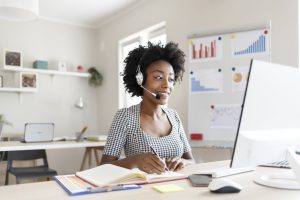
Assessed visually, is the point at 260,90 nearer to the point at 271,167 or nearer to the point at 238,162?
the point at 238,162

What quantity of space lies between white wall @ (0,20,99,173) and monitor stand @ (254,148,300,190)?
3891mm

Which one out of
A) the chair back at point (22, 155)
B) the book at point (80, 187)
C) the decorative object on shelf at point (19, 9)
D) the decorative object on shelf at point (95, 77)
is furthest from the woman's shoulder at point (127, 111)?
the decorative object on shelf at point (95, 77)

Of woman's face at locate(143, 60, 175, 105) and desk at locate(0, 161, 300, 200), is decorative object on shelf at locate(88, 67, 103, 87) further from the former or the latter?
desk at locate(0, 161, 300, 200)

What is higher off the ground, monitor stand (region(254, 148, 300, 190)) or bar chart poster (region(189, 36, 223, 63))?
bar chart poster (region(189, 36, 223, 63))

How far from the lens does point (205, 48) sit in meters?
2.71

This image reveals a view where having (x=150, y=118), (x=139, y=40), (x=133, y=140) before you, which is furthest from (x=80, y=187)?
(x=139, y=40)

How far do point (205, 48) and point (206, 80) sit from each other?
30 cm

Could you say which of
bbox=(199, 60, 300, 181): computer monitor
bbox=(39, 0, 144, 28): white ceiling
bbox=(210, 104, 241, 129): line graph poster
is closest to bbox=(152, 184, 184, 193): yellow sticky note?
bbox=(199, 60, 300, 181): computer monitor

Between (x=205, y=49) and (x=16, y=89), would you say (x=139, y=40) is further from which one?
(x=16, y=89)

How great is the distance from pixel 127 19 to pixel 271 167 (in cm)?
331

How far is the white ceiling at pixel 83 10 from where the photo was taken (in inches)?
153

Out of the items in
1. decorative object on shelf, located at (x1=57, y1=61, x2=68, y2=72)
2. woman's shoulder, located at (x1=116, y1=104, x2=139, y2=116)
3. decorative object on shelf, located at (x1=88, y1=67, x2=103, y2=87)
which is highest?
decorative object on shelf, located at (x1=57, y1=61, x2=68, y2=72)

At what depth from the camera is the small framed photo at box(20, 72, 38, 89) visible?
407 centimetres

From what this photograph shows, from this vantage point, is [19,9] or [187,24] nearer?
[19,9]
